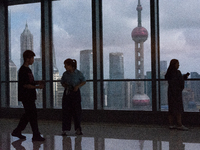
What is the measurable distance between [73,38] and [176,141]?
11.0 feet

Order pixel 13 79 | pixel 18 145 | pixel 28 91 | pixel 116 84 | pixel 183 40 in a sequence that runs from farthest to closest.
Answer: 1. pixel 13 79
2. pixel 116 84
3. pixel 183 40
4. pixel 28 91
5. pixel 18 145

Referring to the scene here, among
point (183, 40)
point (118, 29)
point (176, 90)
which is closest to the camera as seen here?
point (176, 90)

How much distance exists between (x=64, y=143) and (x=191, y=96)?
9.07 feet

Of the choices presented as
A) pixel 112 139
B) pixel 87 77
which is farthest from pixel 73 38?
pixel 112 139

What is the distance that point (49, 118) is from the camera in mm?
6297

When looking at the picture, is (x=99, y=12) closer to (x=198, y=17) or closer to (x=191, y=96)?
(x=198, y=17)

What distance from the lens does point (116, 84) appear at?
6008 mm

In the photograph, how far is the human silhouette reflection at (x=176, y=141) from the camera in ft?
12.3

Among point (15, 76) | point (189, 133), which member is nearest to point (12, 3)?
point (15, 76)

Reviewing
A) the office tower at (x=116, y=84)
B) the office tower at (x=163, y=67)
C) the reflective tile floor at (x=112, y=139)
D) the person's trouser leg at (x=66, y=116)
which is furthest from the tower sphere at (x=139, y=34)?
the person's trouser leg at (x=66, y=116)

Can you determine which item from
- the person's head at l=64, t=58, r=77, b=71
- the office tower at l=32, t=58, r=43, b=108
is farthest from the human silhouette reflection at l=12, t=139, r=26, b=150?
the office tower at l=32, t=58, r=43, b=108

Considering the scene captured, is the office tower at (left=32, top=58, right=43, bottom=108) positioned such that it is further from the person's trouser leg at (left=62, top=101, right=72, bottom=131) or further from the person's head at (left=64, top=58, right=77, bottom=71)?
the person's head at (left=64, top=58, right=77, bottom=71)

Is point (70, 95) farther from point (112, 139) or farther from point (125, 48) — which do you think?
point (125, 48)

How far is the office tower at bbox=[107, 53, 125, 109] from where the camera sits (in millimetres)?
5977
